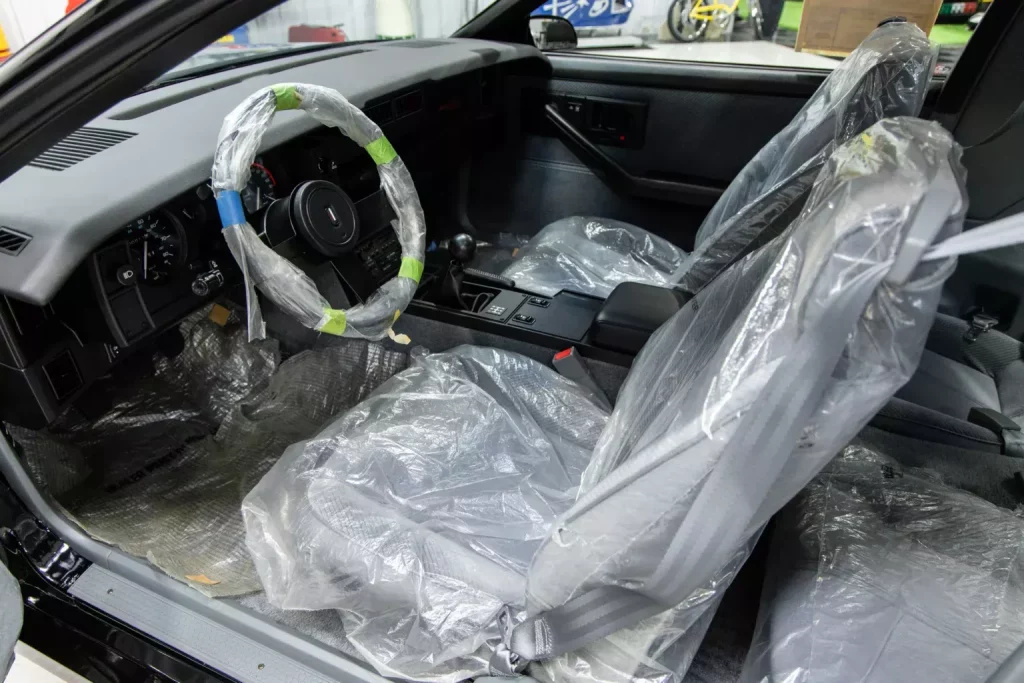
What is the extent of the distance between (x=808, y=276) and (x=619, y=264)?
1217 mm

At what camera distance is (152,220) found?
0.94 meters

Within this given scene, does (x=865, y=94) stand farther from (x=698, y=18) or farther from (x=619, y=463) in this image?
(x=698, y=18)

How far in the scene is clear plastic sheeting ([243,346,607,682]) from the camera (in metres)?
0.85

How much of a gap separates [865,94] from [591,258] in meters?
0.83

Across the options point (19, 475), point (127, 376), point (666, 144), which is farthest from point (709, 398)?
point (666, 144)

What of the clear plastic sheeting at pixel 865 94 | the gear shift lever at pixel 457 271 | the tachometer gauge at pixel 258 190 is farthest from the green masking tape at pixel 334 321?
the clear plastic sheeting at pixel 865 94

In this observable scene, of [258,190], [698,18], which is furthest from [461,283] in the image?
[698,18]

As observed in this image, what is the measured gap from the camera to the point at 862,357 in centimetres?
47

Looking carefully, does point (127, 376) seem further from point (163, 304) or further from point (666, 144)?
point (666, 144)

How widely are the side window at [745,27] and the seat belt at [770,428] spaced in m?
1.26

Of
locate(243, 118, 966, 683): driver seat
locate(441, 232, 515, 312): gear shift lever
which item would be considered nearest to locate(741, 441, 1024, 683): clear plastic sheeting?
locate(243, 118, 966, 683): driver seat

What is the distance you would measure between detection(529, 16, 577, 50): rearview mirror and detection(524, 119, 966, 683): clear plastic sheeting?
161cm

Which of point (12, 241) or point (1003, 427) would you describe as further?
point (1003, 427)

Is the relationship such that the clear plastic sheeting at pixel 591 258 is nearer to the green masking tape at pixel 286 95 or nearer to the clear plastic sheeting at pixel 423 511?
the clear plastic sheeting at pixel 423 511
